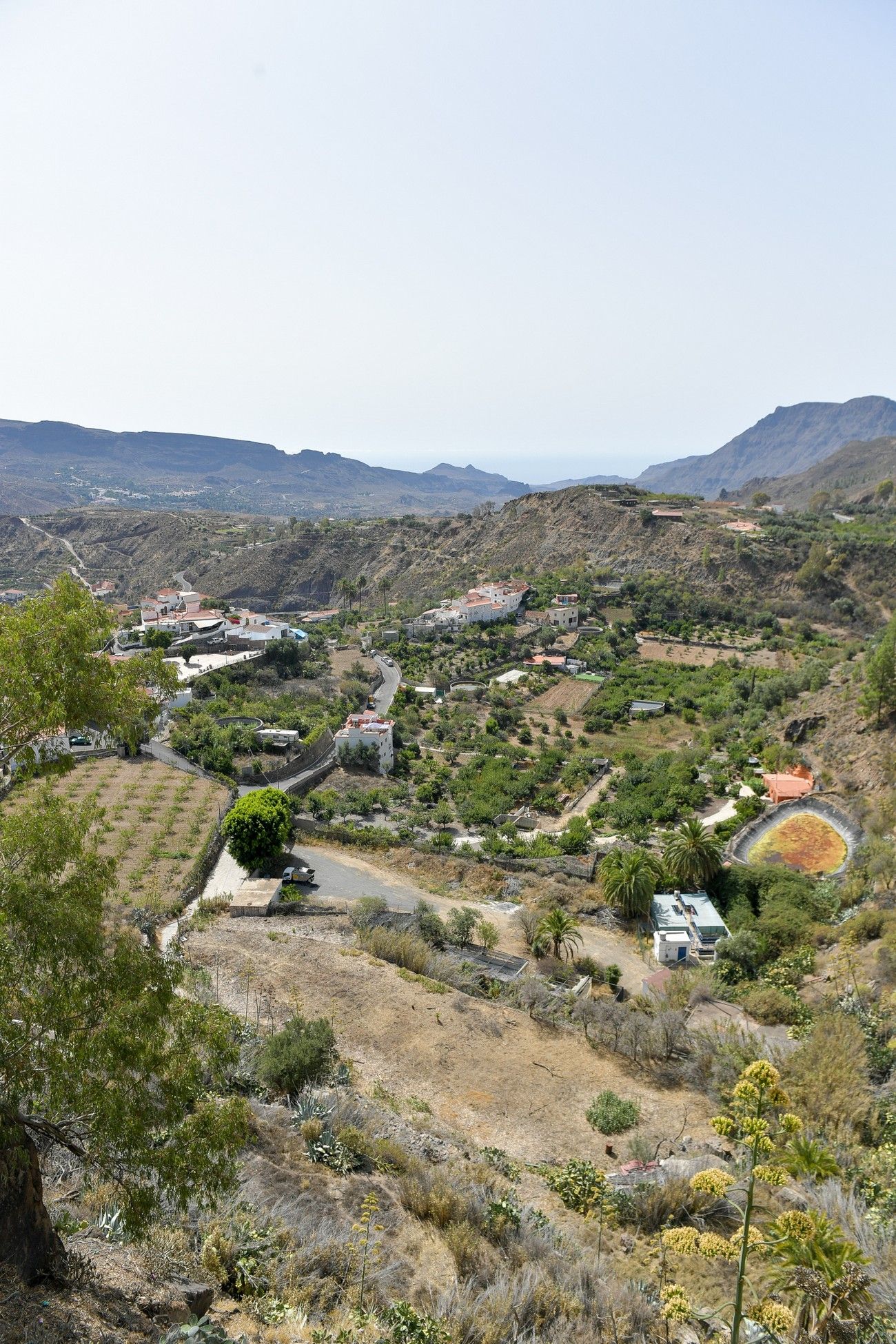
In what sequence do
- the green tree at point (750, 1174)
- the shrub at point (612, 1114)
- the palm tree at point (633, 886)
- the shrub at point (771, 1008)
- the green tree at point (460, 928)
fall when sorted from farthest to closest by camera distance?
1. the palm tree at point (633, 886)
2. the green tree at point (460, 928)
3. the shrub at point (771, 1008)
4. the shrub at point (612, 1114)
5. the green tree at point (750, 1174)

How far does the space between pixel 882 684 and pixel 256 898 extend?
69.3ft

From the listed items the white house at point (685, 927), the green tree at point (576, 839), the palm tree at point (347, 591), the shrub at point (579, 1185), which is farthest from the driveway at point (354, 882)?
the palm tree at point (347, 591)

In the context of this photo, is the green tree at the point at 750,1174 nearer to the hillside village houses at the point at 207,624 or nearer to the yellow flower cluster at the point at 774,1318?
the yellow flower cluster at the point at 774,1318

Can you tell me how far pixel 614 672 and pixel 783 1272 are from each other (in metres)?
44.0

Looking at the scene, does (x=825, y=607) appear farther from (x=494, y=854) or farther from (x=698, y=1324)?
(x=698, y=1324)

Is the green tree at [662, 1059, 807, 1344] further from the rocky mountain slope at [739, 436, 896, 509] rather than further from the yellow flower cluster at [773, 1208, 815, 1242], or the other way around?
the rocky mountain slope at [739, 436, 896, 509]

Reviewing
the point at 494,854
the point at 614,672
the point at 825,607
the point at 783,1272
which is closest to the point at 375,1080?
the point at 783,1272

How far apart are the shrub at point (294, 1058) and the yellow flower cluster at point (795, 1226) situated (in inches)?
286

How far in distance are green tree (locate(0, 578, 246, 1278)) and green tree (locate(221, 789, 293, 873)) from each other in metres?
16.2

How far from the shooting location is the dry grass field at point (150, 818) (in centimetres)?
1955

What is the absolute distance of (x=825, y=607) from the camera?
193ft

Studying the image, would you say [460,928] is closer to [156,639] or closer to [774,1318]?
[774,1318]

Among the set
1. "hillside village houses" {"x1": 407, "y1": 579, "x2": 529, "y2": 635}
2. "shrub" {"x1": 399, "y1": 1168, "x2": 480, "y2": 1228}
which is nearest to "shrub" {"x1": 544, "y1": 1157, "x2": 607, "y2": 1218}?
"shrub" {"x1": 399, "y1": 1168, "x2": 480, "y2": 1228}

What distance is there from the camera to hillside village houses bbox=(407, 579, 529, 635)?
57750 mm
